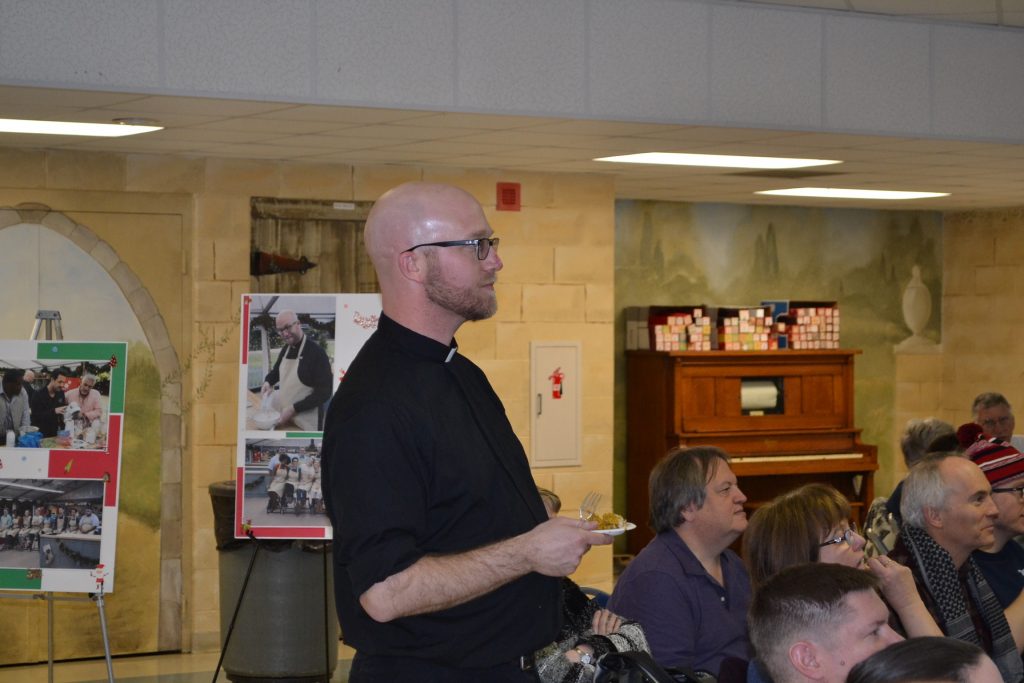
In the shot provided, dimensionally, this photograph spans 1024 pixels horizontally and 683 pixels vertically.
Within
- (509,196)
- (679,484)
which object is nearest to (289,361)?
(679,484)

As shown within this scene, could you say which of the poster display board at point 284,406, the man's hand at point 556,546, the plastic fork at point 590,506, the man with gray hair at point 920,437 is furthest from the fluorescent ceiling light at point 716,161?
the man's hand at point 556,546

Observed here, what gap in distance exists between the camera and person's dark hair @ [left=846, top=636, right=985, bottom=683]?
6.99 ft

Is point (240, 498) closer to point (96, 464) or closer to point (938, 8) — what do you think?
point (96, 464)

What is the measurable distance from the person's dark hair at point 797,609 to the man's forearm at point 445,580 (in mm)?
550

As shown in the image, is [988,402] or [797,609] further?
[988,402]

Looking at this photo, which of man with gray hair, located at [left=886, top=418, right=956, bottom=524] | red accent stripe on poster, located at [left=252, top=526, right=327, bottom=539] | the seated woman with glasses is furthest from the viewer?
man with gray hair, located at [left=886, top=418, right=956, bottom=524]

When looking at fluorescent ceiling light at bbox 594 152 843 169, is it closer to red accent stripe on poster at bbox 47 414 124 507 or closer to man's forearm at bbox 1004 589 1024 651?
red accent stripe on poster at bbox 47 414 124 507

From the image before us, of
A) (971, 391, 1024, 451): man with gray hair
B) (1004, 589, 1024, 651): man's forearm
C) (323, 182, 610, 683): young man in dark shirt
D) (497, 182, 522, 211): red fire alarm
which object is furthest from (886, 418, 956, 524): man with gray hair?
(323, 182, 610, 683): young man in dark shirt

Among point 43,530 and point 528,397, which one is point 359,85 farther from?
point 528,397

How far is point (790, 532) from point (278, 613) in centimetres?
339

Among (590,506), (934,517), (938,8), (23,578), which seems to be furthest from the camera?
(938,8)

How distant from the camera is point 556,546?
231cm

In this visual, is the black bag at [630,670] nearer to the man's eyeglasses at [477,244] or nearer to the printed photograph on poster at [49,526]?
the man's eyeglasses at [477,244]

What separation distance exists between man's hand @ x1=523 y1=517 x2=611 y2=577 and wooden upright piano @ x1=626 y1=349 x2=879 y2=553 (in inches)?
282
